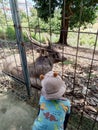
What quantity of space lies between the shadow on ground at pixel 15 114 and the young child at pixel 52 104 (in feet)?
2.36

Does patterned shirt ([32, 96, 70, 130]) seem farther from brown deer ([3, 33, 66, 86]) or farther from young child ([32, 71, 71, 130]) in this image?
brown deer ([3, 33, 66, 86])

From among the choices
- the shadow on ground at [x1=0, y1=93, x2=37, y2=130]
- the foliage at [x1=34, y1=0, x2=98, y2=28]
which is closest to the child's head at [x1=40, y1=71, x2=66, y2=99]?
the shadow on ground at [x1=0, y1=93, x2=37, y2=130]

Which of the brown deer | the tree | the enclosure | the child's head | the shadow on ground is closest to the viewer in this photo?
the child's head

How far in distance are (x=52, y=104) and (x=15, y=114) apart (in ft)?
3.43

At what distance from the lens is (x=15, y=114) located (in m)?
2.13

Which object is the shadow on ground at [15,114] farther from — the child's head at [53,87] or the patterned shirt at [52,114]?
the child's head at [53,87]

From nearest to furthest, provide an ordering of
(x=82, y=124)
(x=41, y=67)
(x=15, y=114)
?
(x=82, y=124) < (x=15, y=114) < (x=41, y=67)

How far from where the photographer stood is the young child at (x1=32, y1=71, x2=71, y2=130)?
3.96 ft

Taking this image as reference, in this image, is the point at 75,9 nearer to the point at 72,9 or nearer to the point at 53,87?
the point at 72,9

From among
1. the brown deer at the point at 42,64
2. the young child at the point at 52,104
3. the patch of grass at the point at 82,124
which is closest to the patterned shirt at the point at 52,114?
the young child at the point at 52,104

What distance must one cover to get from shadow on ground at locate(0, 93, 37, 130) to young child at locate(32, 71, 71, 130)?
719 mm

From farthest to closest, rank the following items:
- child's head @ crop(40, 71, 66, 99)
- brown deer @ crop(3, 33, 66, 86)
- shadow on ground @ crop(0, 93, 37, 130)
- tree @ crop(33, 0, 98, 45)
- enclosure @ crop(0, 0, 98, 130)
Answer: tree @ crop(33, 0, 98, 45) < brown deer @ crop(3, 33, 66, 86) < shadow on ground @ crop(0, 93, 37, 130) < enclosure @ crop(0, 0, 98, 130) < child's head @ crop(40, 71, 66, 99)

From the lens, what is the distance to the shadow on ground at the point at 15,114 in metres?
1.96

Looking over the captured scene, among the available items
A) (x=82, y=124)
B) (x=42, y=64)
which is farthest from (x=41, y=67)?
(x=82, y=124)
